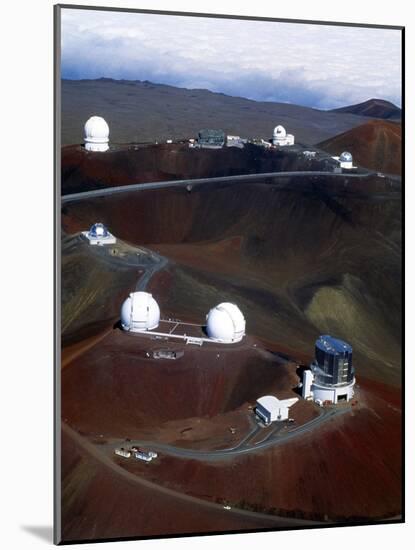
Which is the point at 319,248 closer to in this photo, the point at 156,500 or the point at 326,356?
the point at 326,356

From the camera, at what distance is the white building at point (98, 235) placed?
1801 inches

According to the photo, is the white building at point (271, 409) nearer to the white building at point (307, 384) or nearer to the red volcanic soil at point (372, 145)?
the white building at point (307, 384)

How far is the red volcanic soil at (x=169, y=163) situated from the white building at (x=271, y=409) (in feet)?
41.3

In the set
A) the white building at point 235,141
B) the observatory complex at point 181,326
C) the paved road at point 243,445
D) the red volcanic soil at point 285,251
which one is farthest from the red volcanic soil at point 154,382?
the white building at point 235,141

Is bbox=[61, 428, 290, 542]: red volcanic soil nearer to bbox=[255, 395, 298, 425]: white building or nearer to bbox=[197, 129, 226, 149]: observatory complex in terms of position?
bbox=[255, 395, 298, 425]: white building

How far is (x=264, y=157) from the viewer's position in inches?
2157

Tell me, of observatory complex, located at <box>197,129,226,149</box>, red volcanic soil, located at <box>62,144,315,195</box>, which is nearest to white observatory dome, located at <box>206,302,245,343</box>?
red volcanic soil, located at <box>62,144,315,195</box>

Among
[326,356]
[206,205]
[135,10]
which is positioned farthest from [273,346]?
[135,10]

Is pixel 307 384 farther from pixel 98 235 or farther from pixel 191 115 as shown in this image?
pixel 191 115

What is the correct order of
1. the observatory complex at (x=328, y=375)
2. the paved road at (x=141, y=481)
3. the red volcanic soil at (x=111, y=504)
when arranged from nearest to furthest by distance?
the red volcanic soil at (x=111, y=504)
the paved road at (x=141, y=481)
the observatory complex at (x=328, y=375)

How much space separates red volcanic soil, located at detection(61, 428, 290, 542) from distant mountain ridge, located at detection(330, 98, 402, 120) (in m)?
18.1

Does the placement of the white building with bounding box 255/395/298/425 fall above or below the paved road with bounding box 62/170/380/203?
Result: below

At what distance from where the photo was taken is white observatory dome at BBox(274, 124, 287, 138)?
53.2 meters

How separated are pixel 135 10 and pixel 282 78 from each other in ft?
33.7
